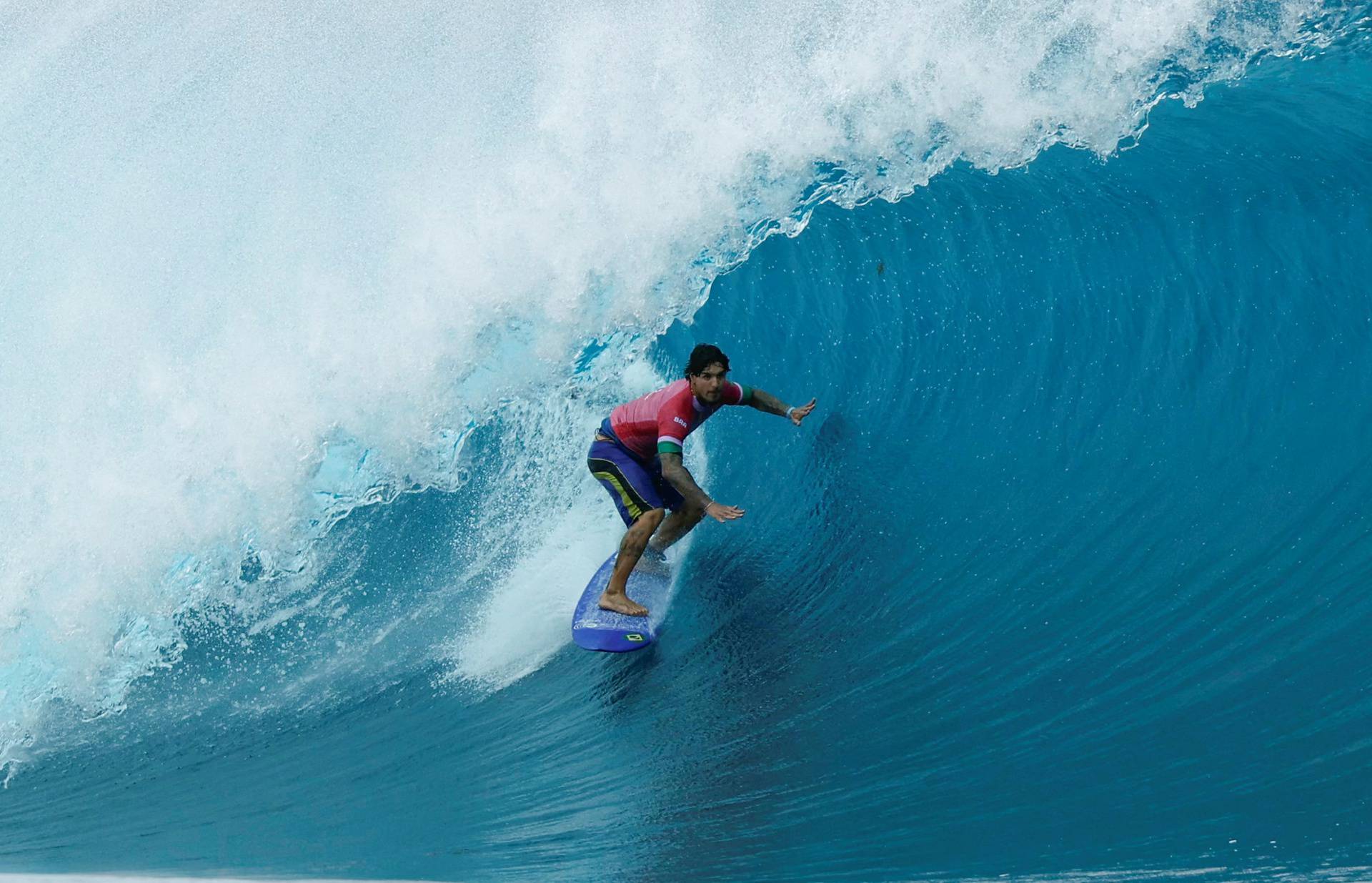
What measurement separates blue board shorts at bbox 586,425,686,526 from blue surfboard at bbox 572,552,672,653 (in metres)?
0.25

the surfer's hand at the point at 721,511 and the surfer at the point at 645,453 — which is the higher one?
the surfer at the point at 645,453

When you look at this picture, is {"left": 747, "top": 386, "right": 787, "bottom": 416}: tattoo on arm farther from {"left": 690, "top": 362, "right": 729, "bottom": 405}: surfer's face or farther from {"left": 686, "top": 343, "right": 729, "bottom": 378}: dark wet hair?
{"left": 686, "top": 343, "right": 729, "bottom": 378}: dark wet hair

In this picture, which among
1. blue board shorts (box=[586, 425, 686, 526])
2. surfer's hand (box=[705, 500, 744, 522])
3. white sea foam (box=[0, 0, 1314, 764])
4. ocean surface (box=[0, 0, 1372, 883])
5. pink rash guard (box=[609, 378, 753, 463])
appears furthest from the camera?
white sea foam (box=[0, 0, 1314, 764])

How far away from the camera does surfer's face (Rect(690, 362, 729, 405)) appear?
16.2 feet

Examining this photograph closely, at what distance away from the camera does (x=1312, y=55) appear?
7.20 meters

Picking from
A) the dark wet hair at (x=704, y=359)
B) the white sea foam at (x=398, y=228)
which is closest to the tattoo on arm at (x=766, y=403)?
the dark wet hair at (x=704, y=359)

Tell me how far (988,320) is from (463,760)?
3631 mm

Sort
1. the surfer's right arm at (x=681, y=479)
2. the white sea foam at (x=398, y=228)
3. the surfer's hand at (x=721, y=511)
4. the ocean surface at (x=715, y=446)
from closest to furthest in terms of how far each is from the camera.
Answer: the ocean surface at (x=715, y=446), the surfer's hand at (x=721, y=511), the surfer's right arm at (x=681, y=479), the white sea foam at (x=398, y=228)

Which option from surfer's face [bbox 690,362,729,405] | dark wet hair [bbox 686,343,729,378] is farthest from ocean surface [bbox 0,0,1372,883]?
dark wet hair [bbox 686,343,729,378]

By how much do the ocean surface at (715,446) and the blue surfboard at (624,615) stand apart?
116 mm

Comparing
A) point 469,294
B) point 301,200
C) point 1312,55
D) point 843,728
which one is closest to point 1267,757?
point 843,728

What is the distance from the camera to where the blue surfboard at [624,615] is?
539 centimetres

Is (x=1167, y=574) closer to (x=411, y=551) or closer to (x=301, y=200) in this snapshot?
(x=411, y=551)

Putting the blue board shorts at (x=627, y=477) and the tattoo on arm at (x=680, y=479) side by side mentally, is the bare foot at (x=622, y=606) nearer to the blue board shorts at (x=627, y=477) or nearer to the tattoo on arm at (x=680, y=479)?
the blue board shorts at (x=627, y=477)
